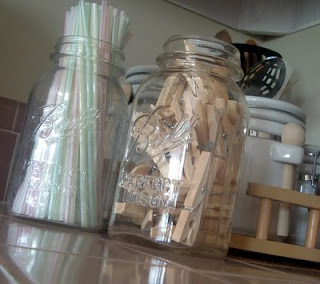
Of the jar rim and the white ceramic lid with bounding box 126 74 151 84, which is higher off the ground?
the white ceramic lid with bounding box 126 74 151 84

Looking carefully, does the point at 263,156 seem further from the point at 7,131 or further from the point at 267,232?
the point at 7,131

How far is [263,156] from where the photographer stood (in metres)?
0.71

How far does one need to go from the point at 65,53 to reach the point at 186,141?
23 centimetres

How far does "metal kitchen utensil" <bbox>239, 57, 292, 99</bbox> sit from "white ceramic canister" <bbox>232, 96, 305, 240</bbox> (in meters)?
0.09

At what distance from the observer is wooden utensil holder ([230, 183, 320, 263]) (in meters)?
0.64

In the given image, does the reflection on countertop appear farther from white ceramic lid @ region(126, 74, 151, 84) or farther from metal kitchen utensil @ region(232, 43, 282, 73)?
metal kitchen utensil @ region(232, 43, 282, 73)

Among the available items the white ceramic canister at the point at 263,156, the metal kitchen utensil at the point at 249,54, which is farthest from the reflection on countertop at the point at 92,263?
the metal kitchen utensil at the point at 249,54

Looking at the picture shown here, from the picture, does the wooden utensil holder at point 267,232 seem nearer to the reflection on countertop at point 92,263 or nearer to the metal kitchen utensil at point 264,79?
the reflection on countertop at point 92,263

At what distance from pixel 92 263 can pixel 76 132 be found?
0.92 feet

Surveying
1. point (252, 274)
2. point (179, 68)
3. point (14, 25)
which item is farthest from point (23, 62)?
point (252, 274)

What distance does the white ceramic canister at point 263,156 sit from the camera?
69cm

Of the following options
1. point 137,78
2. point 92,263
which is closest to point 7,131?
point 137,78

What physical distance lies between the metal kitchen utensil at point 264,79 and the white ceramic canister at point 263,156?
9cm

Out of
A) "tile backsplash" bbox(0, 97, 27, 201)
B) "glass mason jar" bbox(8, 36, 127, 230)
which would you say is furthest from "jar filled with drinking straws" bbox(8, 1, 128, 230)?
"tile backsplash" bbox(0, 97, 27, 201)
